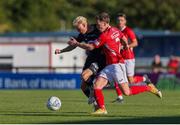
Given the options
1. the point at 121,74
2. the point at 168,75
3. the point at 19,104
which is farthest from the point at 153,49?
the point at 121,74

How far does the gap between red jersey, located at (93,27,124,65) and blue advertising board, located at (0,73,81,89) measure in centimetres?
2105

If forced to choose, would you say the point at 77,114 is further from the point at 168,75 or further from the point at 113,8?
the point at 113,8

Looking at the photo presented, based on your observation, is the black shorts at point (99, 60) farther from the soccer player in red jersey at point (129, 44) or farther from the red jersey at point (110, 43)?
the soccer player in red jersey at point (129, 44)

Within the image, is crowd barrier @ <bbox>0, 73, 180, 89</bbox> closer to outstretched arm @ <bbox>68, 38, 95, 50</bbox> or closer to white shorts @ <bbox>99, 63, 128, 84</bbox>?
white shorts @ <bbox>99, 63, 128, 84</bbox>

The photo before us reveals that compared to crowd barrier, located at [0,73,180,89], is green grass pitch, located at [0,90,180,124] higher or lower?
higher

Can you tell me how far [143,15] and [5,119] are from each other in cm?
7131

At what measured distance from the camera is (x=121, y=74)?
19047mm

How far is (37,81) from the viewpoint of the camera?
40406 mm

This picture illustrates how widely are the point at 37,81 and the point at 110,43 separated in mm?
21709

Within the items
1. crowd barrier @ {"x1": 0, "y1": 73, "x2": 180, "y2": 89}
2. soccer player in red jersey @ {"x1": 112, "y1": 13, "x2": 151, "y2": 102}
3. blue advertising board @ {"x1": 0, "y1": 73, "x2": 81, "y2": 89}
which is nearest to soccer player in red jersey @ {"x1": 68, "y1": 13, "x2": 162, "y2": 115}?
soccer player in red jersey @ {"x1": 112, "y1": 13, "x2": 151, "y2": 102}

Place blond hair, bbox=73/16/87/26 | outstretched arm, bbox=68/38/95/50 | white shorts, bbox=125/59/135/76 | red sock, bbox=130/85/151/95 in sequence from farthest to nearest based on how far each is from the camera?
white shorts, bbox=125/59/135/76
red sock, bbox=130/85/151/95
blond hair, bbox=73/16/87/26
outstretched arm, bbox=68/38/95/50

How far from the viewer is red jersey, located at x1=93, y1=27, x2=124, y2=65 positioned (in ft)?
61.6

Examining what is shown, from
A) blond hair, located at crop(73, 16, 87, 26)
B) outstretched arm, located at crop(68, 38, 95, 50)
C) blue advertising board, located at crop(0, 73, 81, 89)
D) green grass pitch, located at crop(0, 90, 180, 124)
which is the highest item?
blond hair, located at crop(73, 16, 87, 26)

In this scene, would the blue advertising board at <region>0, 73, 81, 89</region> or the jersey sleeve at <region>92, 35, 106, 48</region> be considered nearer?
the jersey sleeve at <region>92, 35, 106, 48</region>
